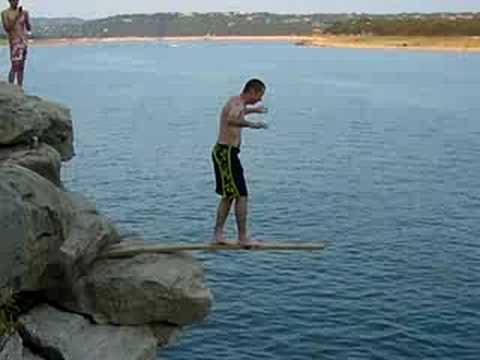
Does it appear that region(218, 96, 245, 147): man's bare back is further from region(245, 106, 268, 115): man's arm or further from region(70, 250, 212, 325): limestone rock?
region(70, 250, 212, 325): limestone rock

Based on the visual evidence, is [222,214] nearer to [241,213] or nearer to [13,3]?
[241,213]

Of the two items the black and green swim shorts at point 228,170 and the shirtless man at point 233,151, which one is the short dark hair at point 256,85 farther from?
the black and green swim shorts at point 228,170

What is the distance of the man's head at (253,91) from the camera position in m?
15.9

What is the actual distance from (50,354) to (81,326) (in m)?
1.03

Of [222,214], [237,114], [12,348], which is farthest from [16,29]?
[12,348]

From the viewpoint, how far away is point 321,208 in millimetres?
39000

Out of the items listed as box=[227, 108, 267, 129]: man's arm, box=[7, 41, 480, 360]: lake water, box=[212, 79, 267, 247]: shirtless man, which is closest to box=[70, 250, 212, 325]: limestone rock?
box=[212, 79, 267, 247]: shirtless man

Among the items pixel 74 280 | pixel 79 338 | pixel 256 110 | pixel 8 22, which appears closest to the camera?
pixel 256 110

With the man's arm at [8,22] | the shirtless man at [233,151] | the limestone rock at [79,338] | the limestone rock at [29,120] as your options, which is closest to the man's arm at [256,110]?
the shirtless man at [233,151]

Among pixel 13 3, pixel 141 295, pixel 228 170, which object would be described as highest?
pixel 13 3

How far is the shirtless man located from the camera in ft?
52.7

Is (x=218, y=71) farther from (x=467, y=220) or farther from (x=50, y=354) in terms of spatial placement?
(x=50, y=354)

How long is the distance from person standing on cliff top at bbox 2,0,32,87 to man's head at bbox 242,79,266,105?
9.82 meters

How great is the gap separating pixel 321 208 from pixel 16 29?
18864mm
